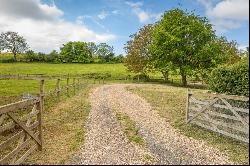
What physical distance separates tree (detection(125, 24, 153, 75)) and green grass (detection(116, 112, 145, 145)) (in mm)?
46823

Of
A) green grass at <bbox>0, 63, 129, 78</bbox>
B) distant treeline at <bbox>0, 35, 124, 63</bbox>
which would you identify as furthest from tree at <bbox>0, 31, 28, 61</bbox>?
green grass at <bbox>0, 63, 129, 78</bbox>

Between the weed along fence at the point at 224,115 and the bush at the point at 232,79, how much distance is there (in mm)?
1046

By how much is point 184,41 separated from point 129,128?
40.8 m

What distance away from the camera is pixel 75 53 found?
144250mm

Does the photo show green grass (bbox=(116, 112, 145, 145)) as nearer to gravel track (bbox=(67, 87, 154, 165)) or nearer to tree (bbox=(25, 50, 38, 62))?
gravel track (bbox=(67, 87, 154, 165))

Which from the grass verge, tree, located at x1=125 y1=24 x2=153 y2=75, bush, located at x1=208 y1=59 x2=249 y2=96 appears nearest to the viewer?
the grass verge

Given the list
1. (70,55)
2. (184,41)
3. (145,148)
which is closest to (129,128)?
(145,148)

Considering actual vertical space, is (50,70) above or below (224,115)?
above

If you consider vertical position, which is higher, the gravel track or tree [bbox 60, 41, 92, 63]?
tree [bbox 60, 41, 92, 63]

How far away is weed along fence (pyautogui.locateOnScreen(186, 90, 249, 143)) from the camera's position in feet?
43.8

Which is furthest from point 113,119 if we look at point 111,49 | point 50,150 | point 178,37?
point 111,49

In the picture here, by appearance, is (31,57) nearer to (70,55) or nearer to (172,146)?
(70,55)

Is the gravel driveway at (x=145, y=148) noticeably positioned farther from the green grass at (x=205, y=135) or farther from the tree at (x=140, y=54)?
the tree at (x=140, y=54)

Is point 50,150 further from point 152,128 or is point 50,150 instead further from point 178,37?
point 178,37
